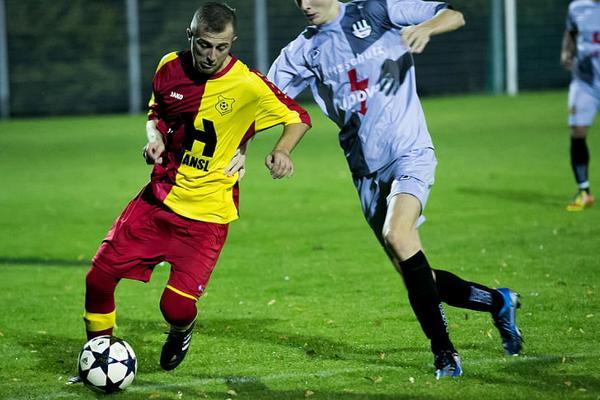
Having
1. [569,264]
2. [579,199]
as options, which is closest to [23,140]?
[579,199]

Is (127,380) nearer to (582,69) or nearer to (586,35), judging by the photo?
(582,69)

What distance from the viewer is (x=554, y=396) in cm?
557

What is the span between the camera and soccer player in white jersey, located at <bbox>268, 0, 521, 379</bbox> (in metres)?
6.24

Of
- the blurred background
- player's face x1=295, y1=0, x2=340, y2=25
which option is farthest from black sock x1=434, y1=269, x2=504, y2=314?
the blurred background

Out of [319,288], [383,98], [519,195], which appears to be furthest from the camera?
[519,195]

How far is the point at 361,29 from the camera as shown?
21.1 ft

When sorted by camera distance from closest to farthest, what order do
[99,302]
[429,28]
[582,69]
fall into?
[99,302] → [429,28] → [582,69]

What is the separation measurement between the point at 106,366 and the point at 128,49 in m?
22.5

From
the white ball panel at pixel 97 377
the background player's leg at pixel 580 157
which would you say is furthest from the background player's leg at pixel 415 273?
the background player's leg at pixel 580 157

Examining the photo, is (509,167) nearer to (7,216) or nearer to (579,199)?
(579,199)

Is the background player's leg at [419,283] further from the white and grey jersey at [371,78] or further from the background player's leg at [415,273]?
the white and grey jersey at [371,78]

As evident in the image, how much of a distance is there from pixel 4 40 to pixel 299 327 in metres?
20.7

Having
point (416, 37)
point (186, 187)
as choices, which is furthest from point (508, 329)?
point (186, 187)

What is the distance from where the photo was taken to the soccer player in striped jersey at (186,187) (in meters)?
6.10
